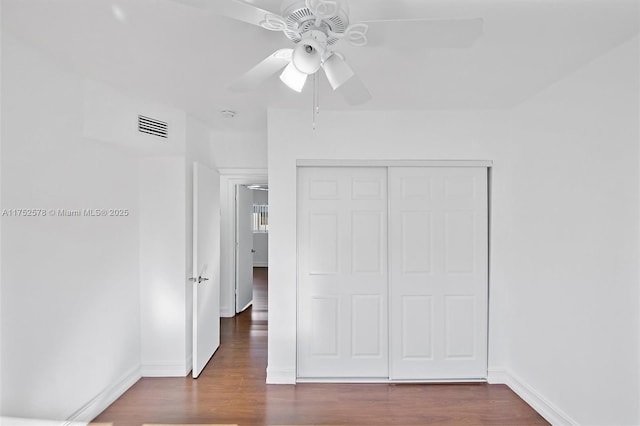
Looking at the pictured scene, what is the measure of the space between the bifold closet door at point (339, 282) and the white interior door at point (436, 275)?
16 cm

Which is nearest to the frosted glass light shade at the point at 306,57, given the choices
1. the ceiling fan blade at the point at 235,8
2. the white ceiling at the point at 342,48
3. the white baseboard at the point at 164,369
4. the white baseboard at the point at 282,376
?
the ceiling fan blade at the point at 235,8

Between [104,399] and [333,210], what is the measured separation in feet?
7.61

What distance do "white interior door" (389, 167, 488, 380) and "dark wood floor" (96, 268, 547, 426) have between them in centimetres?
23

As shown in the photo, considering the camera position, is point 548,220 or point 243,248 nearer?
point 548,220

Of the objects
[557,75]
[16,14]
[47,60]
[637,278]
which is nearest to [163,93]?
[47,60]

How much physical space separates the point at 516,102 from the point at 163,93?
9.32 ft

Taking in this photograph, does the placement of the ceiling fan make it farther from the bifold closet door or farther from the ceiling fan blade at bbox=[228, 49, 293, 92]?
the bifold closet door

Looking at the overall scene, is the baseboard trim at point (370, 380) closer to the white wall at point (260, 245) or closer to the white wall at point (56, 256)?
the white wall at point (56, 256)

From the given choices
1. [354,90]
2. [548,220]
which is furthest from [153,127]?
[548,220]

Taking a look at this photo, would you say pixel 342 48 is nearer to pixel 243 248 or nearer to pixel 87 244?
pixel 87 244

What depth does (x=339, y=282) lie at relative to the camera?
3.07 m

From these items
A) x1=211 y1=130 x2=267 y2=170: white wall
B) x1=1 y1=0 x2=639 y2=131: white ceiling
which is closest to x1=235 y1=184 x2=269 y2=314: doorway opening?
x1=211 y1=130 x2=267 y2=170: white wall

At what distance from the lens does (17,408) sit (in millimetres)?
1881

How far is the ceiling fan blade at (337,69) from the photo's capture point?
1.46 m
